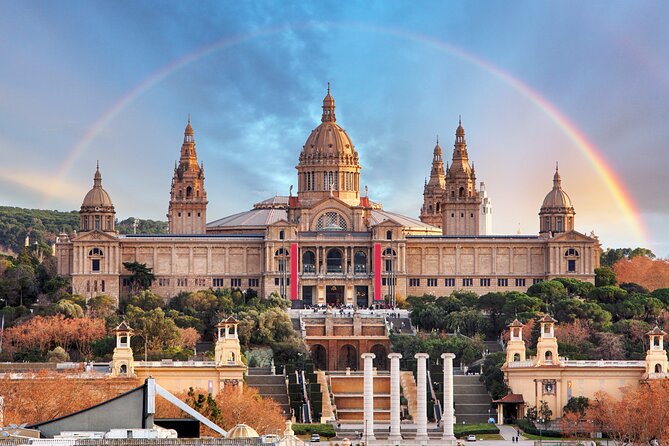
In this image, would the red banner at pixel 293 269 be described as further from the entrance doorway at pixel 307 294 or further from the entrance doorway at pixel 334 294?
the entrance doorway at pixel 334 294

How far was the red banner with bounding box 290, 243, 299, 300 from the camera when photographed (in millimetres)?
172625

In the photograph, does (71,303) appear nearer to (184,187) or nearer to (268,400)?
(184,187)

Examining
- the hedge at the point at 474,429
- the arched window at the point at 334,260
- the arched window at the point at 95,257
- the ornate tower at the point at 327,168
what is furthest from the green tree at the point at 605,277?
the hedge at the point at 474,429

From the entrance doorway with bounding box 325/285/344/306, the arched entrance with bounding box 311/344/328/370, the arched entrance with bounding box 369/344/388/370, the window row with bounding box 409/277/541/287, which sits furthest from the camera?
the window row with bounding box 409/277/541/287

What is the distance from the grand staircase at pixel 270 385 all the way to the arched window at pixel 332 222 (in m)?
53.7

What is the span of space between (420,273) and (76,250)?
35.0 meters

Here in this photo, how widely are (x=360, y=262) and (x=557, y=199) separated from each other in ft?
71.8

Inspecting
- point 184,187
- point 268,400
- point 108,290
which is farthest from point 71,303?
point 268,400

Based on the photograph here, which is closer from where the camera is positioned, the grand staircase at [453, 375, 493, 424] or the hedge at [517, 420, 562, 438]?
the hedge at [517, 420, 562, 438]

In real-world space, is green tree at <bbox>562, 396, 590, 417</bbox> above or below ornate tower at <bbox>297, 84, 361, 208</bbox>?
below

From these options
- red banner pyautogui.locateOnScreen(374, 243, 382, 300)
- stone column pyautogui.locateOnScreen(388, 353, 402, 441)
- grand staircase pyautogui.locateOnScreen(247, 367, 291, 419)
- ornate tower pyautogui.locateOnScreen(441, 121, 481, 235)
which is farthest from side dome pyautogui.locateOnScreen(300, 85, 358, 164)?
stone column pyautogui.locateOnScreen(388, 353, 402, 441)

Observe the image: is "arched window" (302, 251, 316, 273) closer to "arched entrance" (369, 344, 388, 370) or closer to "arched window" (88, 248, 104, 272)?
"arched window" (88, 248, 104, 272)

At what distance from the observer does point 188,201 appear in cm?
18575

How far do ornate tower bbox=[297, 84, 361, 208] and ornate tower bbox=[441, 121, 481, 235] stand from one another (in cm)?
998
